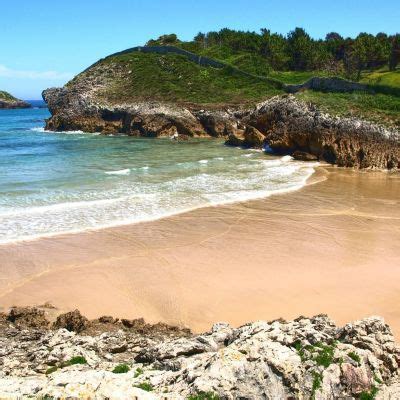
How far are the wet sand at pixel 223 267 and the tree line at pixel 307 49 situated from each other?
47.0 m

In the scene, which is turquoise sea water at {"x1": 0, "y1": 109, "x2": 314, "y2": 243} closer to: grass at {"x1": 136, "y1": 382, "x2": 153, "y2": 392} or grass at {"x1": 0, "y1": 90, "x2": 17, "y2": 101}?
grass at {"x1": 136, "y1": 382, "x2": 153, "y2": 392}

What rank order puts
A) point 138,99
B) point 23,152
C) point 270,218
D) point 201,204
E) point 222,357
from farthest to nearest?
point 138,99 → point 23,152 → point 201,204 → point 270,218 → point 222,357

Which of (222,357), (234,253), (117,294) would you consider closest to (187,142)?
(234,253)

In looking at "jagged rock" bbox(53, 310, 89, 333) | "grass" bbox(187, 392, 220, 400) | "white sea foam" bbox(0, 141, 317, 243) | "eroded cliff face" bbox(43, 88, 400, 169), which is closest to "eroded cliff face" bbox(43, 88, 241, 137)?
"eroded cliff face" bbox(43, 88, 400, 169)

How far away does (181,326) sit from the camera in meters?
12.2

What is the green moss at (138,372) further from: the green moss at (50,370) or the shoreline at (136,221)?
the shoreline at (136,221)

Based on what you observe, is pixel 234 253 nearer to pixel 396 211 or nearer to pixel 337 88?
pixel 396 211

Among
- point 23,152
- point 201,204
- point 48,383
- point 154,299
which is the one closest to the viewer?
point 48,383

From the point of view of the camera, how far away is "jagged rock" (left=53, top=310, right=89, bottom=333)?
1134cm

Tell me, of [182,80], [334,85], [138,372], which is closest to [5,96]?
[182,80]

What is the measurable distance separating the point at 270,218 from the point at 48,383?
15977mm

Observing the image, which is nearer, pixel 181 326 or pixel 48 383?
pixel 48 383

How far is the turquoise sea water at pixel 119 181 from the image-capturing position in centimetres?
2158

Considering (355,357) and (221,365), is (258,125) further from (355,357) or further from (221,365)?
(221,365)
